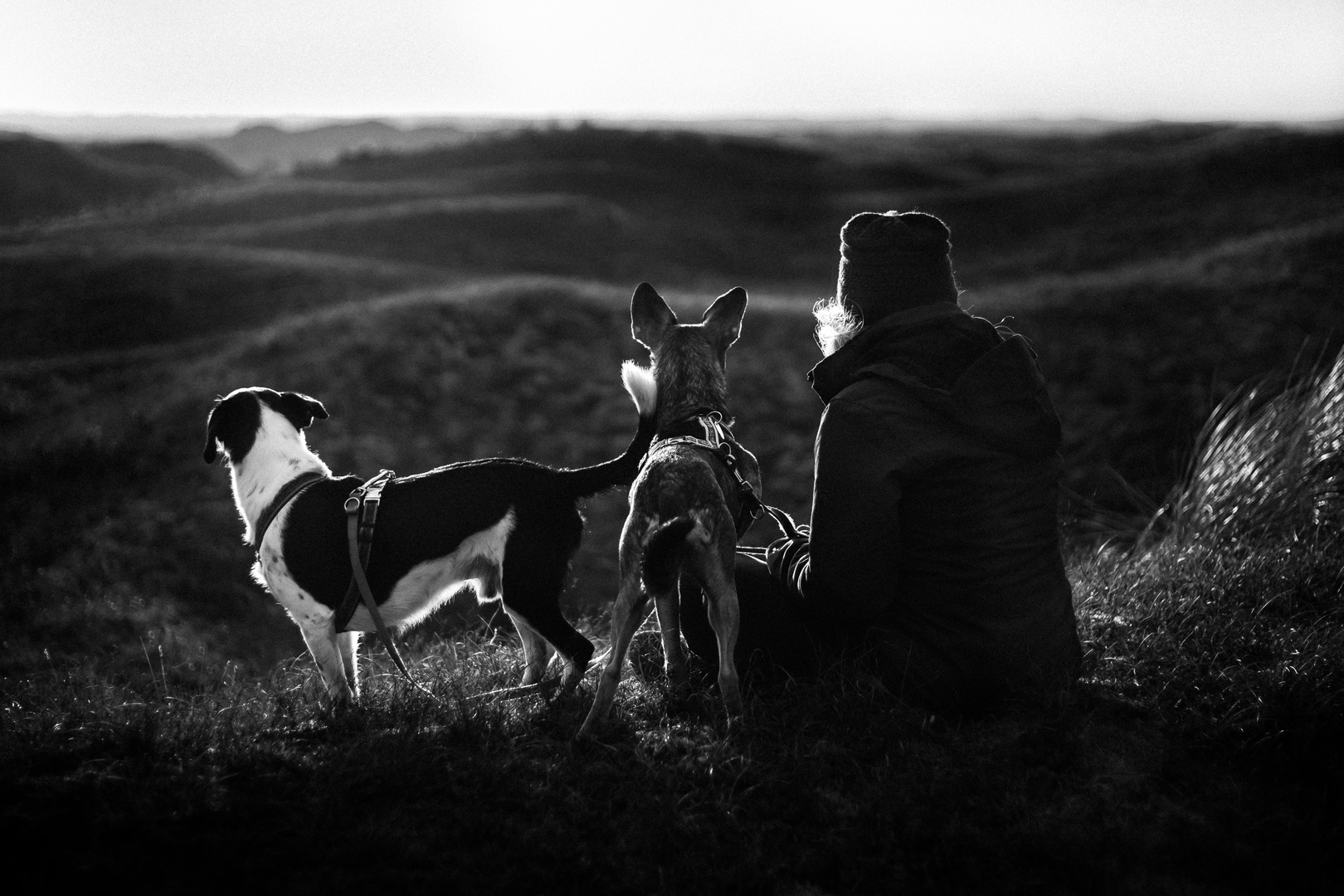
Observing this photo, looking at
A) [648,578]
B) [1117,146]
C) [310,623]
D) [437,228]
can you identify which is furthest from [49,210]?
[1117,146]

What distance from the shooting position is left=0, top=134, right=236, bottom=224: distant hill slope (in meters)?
15.9

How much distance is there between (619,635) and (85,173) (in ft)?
66.5

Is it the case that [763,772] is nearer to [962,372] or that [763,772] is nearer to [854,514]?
[854,514]

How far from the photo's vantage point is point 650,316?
17.3ft

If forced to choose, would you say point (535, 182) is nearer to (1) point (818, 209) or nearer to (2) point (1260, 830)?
(1) point (818, 209)

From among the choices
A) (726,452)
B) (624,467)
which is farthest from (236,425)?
(726,452)

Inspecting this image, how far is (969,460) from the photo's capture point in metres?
3.55

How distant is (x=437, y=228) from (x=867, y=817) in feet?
68.6

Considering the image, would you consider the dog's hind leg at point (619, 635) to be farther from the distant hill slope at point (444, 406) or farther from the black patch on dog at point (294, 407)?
the distant hill slope at point (444, 406)

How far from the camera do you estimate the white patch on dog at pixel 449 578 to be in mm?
4609

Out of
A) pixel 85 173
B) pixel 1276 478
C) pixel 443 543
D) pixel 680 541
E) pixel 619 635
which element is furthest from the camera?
pixel 85 173

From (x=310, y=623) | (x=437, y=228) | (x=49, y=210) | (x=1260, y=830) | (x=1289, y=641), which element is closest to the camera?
(x=1260, y=830)

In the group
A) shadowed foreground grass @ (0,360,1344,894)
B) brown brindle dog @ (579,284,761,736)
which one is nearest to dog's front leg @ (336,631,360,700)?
shadowed foreground grass @ (0,360,1344,894)

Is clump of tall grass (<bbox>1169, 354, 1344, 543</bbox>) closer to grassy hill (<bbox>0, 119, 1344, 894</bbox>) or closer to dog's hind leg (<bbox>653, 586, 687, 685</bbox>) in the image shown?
grassy hill (<bbox>0, 119, 1344, 894</bbox>)
